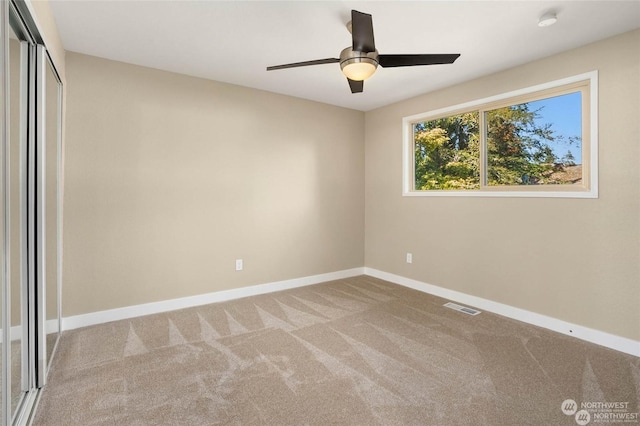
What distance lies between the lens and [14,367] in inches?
65.1

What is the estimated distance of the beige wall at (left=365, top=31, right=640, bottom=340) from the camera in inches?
101

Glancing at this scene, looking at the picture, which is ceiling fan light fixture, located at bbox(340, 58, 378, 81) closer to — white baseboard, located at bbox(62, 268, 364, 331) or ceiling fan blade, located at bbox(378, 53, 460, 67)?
ceiling fan blade, located at bbox(378, 53, 460, 67)

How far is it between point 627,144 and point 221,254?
12.6 ft

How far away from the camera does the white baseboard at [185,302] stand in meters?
3.03

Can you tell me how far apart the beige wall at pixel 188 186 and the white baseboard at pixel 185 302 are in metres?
0.07

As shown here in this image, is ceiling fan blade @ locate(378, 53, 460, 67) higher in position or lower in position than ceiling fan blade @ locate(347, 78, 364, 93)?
lower

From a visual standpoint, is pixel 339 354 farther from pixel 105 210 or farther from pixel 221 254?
pixel 105 210

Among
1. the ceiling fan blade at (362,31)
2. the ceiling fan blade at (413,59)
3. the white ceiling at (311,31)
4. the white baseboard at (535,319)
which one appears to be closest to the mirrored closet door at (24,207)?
the white ceiling at (311,31)

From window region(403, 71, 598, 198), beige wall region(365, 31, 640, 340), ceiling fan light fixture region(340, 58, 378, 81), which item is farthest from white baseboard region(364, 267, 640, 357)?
ceiling fan light fixture region(340, 58, 378, 81)

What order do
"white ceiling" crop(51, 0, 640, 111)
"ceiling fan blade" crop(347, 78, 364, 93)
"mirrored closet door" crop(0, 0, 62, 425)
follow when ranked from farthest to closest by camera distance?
"ceiling fan blade" crop(347, 78, 364, 93), "white ceiling" crop(51, 0, 640, 111), "mirrored closet door" crop(0, 0, 62, 425)

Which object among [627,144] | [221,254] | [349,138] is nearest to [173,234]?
[221,254]

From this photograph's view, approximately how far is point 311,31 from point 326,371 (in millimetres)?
2513

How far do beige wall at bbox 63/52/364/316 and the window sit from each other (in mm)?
1232

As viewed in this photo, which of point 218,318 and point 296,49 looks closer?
point 296,49
